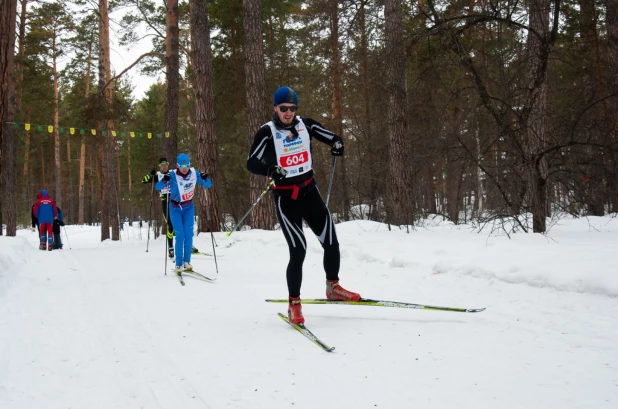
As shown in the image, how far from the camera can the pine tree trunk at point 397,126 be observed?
31.2ft

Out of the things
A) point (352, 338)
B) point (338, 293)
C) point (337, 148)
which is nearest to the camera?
point (352, 338)

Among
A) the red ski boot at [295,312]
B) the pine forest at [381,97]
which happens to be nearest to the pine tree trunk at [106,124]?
the pine forest at [381,97]

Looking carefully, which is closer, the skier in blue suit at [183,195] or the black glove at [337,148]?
the black glove at [337,148]

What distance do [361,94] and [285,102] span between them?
50.8 ft

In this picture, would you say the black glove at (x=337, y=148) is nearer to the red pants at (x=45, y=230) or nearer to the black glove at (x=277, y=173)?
the black glove at (x=277, y=173)

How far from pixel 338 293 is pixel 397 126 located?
276 inches

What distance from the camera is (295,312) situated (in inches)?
163

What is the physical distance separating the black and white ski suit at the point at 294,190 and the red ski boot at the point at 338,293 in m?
0.10

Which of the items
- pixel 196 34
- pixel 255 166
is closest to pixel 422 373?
pixel 255 166

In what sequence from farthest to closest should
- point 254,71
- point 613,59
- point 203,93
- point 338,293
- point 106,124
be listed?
point 106,124
point 203,93
point 254,71
point 613,59
point 338,293

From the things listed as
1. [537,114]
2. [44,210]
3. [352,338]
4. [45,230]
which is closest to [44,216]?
[44,210]

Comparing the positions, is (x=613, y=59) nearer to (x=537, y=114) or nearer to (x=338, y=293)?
(x=537, y=114)

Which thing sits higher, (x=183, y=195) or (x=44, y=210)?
(x=183, y=195)

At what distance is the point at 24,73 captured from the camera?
1039 inches
